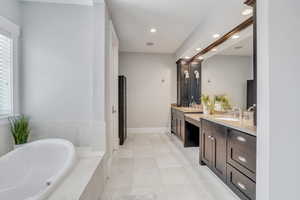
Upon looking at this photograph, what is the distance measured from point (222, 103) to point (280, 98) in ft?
6.72

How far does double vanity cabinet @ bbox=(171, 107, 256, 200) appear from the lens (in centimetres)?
171

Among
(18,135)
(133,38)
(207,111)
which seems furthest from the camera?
(133,38)

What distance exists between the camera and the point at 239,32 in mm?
2717

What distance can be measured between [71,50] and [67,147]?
1381mm

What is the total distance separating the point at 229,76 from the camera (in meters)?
3.31

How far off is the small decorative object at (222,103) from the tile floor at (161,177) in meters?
1.08

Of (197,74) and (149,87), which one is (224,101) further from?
(149,87)

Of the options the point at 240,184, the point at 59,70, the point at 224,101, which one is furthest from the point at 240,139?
the point at 59,70

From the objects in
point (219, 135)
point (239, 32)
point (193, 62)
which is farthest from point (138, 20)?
point (219, 135)

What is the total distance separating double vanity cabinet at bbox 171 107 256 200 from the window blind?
9.46ft

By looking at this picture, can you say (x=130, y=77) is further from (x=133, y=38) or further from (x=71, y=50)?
(x=71, y=50)

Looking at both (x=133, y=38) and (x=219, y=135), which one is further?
(x=133, y=38)

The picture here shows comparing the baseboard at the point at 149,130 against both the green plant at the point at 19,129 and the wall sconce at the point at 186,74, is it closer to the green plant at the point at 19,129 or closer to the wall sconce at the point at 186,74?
the wall sconce at the point at 186,74

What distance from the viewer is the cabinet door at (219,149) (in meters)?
2.19
